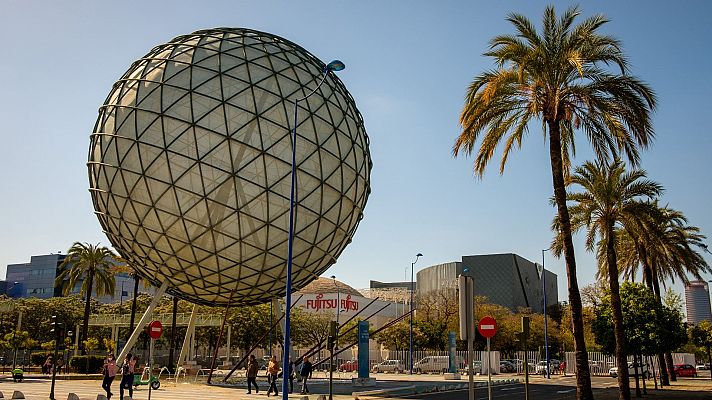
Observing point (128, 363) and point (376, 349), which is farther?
point (376, 349)

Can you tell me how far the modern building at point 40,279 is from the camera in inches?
5364

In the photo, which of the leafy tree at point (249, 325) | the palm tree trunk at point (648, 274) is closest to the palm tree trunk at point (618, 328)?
the palm tree trunk at point (648, 274)

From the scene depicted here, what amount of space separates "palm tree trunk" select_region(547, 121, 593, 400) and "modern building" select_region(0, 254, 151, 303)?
129 m

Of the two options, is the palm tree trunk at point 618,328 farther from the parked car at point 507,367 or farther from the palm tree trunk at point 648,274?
the parked car at point 507,367

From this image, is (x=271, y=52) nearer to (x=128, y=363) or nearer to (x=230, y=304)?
(x=230, y=304)

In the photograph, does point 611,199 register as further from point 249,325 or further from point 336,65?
point 249,325

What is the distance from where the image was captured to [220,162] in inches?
1008

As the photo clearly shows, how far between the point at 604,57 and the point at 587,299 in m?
69.2

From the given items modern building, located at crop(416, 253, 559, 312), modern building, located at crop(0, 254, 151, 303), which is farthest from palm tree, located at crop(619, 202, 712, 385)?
modern building, located at crop(0, 254, 151, 303)

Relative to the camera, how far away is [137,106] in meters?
26.8

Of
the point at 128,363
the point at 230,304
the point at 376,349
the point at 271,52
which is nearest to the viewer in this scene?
the point at 128,363

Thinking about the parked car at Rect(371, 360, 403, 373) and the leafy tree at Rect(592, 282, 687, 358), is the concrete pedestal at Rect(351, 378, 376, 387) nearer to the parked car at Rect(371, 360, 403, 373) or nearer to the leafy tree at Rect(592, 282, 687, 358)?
the leafy tree at Rect(592, 282, 687, 358)

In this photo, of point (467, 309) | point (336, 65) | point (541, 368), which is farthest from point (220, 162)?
point (541, 368)

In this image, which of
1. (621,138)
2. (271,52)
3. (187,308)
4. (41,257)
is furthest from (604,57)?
(41,257)
